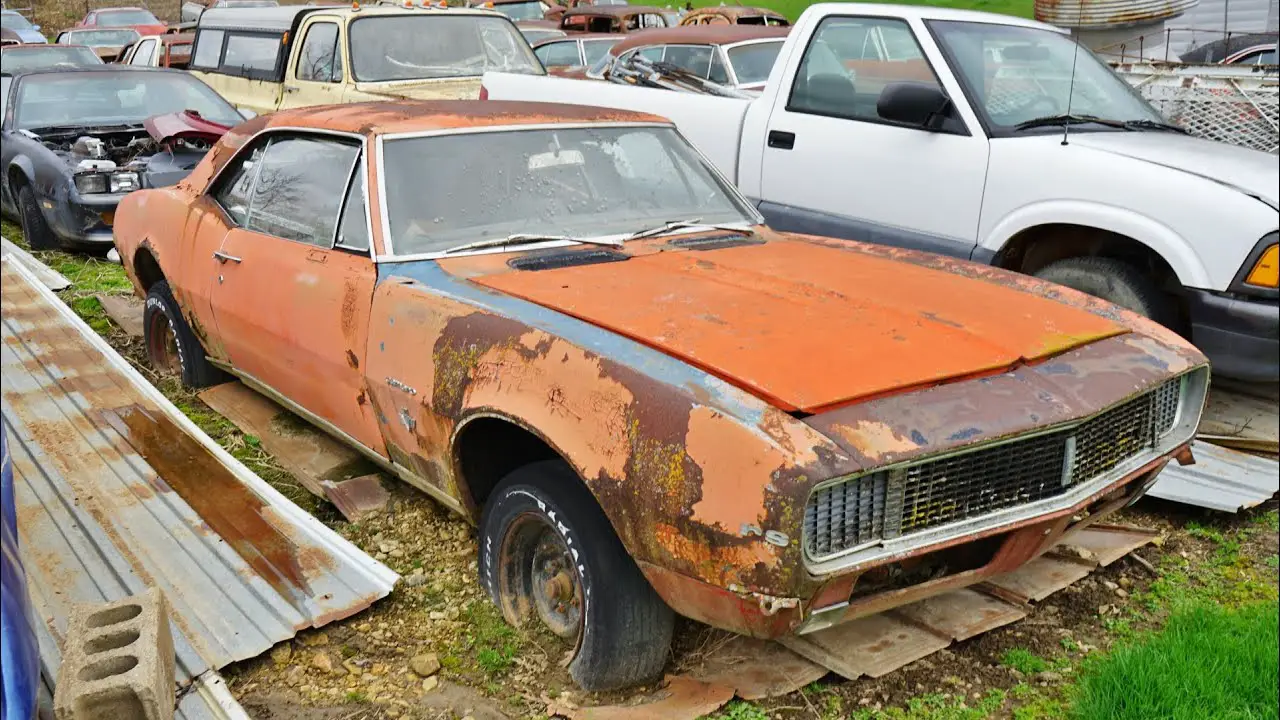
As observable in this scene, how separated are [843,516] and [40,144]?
785 centimetres

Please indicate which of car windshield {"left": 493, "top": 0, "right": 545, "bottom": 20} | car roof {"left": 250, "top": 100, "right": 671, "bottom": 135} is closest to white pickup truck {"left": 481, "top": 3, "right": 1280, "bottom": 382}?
car roof {"left": 250, "top": 100, "right": 671, "bottom": 135}

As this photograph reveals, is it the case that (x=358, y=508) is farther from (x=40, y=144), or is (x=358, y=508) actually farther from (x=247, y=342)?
(x=40, y=144)

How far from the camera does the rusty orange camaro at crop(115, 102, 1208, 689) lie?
2.41 metres

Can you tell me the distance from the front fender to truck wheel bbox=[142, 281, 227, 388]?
378 cm

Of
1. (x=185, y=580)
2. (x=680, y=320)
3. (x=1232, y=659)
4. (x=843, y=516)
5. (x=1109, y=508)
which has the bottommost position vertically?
(x=1232, y=659)

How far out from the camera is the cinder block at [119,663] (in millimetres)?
2404

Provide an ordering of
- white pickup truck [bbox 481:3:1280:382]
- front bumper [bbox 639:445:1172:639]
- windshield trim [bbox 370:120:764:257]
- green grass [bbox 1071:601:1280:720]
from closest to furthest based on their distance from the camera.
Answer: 1. front bumper [bbox 639:445:1172:639]
2. green grass [bbox 1071:601:1280:720]
3. windshield trim [bbox 370:120:764:257]
4. white pickup truck [bbox 481:3:1280:382]

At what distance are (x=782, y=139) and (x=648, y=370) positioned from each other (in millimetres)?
3565

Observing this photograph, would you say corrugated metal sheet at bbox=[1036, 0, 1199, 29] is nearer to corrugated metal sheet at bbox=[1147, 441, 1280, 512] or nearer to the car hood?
the car hood

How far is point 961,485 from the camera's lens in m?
2.54

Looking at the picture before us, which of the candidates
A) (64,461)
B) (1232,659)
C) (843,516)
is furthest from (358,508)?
(1232,659)

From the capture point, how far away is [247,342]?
4.25 meters

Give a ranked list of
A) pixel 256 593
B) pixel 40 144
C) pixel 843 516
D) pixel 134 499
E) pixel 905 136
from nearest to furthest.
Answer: pixel 843 516 < pixel 256 593 < pixel 134 499 < pixel 905 136 < pixel 40 144

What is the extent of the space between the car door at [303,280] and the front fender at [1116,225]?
2978mm
